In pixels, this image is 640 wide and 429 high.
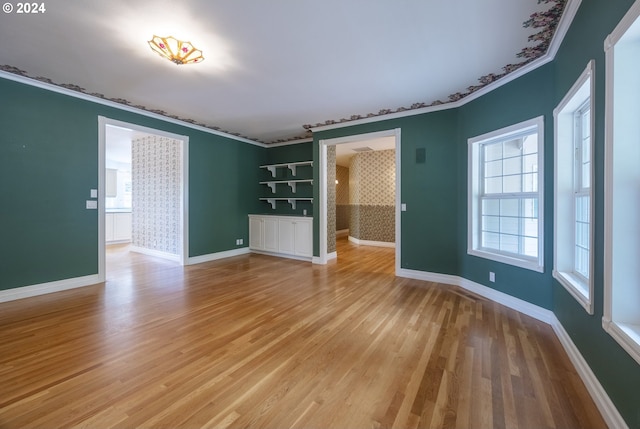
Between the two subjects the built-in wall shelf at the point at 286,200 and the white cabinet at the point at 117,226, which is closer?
the built-in wall shelf at the point at 286,200

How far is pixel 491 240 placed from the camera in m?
3.54

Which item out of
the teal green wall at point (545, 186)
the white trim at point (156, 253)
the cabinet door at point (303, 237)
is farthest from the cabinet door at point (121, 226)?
the teal green wall at point (545, 186)

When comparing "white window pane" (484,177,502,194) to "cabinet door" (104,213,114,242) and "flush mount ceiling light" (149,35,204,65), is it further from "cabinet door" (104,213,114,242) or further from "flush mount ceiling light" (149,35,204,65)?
"cabinet door" (104,213,114,242)

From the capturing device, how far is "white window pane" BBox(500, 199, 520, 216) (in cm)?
320

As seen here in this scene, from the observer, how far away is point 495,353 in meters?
2.12

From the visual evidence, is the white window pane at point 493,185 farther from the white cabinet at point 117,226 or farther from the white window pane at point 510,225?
the white cabinet at point 117,226

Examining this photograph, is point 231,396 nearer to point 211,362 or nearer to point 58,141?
point 211,362

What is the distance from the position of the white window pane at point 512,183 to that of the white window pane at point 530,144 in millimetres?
293

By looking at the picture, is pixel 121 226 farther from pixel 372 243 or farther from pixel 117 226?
pixel 372 243

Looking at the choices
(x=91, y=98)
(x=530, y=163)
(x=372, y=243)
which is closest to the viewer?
(x=530, y=163)

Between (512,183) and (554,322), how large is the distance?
1541mm

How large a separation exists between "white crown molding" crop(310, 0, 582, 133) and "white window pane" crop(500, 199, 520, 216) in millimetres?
1367

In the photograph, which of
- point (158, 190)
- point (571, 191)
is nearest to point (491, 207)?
point (571, 191)

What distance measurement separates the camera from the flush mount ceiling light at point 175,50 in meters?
2.44
